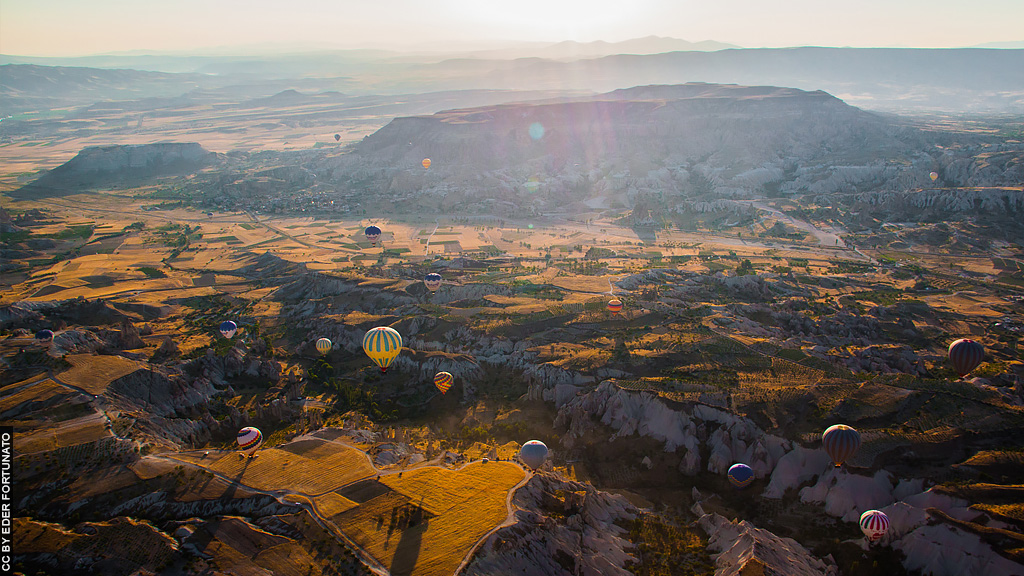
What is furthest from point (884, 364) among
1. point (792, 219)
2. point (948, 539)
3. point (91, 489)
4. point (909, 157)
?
point (909, 157)

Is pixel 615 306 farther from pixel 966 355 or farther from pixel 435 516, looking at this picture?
pixel 435 516

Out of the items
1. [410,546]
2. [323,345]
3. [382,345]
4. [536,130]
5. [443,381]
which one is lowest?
[323,345]

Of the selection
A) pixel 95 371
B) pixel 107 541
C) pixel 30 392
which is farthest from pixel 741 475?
pixel 30 392

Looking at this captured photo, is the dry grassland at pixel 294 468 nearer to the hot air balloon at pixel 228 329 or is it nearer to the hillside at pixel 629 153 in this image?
the hot air balloon at pixel 228 329

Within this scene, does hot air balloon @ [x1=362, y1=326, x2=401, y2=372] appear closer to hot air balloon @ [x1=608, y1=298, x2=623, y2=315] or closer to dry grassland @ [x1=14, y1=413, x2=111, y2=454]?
Result: dry grassland @ [x1=14, y1=413, x2=111, y2=454]

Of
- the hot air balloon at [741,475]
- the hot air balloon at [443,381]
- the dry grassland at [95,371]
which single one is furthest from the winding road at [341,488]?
the hot air balloon at [741,475]

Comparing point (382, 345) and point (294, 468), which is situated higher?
point (382, 345)

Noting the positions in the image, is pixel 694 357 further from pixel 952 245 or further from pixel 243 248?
pixel 243 248
